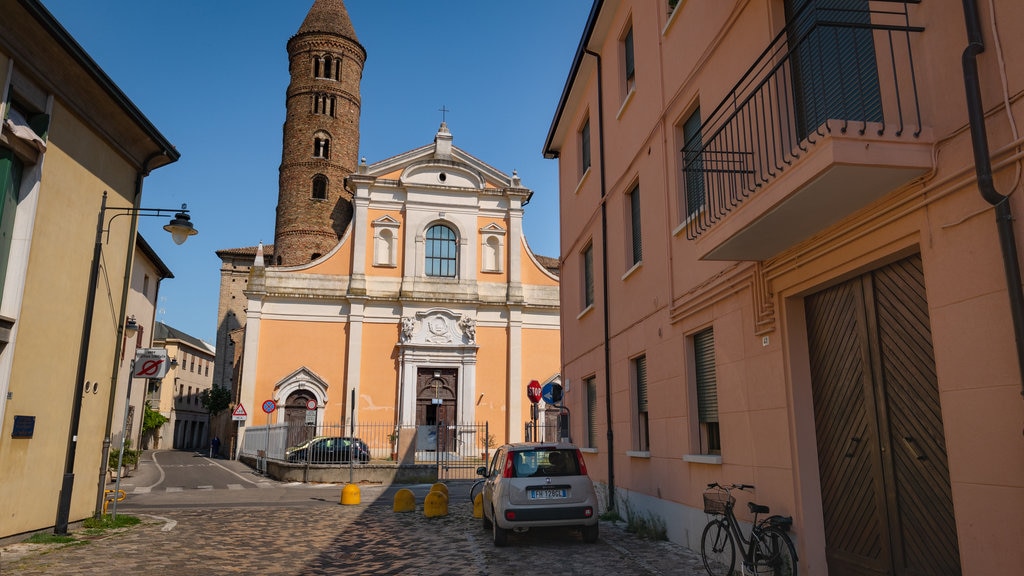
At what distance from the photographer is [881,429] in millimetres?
6051

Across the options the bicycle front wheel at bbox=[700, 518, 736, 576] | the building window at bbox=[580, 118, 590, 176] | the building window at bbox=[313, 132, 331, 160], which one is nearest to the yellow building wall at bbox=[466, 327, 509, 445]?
the building window at bbox=[313, 132, 331, 160]

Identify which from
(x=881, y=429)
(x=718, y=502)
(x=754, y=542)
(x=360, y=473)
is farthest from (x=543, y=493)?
(x=360, y=473)

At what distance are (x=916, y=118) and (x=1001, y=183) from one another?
39.6 inches

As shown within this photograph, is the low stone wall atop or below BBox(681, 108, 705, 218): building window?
below

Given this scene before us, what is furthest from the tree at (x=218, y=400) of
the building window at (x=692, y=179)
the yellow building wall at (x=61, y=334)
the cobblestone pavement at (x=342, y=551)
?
the building window at (x=692, y=179)

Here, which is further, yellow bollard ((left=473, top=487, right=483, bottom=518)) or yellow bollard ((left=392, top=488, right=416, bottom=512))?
yellow bollard ((left=392, top=488, right=416, bottom=512))

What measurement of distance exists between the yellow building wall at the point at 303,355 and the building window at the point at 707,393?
82.6ft

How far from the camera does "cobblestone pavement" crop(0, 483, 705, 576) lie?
333 inches

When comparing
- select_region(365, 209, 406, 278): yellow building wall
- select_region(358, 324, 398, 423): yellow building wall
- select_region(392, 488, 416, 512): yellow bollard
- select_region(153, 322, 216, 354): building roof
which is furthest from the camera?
select_region(153, 322, 216, 354): building roof

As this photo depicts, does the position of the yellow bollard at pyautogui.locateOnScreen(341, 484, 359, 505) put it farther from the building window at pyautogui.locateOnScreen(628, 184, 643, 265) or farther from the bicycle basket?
the bicycle basket

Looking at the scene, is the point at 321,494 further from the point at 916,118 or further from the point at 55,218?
the point at 916,118

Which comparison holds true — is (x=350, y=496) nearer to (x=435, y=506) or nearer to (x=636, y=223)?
(x=435, y=506)

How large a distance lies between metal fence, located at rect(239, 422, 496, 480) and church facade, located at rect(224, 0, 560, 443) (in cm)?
96

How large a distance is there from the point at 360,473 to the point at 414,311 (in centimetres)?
1176
